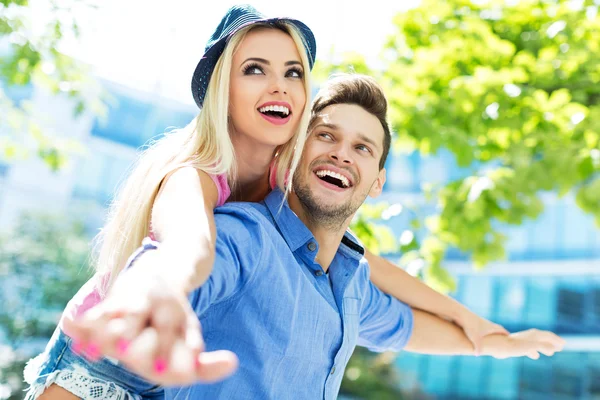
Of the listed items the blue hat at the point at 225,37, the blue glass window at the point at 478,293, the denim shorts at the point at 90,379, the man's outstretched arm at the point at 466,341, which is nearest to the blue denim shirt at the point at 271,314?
the denim shorts at the point at 90,379

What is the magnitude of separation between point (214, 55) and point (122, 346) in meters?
1.32

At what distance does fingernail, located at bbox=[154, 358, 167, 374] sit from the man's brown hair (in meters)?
1.47

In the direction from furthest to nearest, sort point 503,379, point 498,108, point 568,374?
point 503,379, point 568,374, point 498,108

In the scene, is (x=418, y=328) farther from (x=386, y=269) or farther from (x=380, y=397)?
(x=380, y=397)

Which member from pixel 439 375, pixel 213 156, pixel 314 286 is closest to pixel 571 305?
pixel 439 375

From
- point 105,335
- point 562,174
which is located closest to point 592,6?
point 562,174

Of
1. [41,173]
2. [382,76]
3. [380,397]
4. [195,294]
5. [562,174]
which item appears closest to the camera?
[195,294]

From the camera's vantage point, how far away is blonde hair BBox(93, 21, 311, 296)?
1.83 metres

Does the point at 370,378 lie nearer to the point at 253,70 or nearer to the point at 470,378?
the point at 470,378

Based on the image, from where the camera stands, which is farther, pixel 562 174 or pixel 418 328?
pixel 562 174

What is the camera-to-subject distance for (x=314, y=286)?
196cm

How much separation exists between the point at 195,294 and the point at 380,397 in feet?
64.4

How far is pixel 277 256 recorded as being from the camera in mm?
1793

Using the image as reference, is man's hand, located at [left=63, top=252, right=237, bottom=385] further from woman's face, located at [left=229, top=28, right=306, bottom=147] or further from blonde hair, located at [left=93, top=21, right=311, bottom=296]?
woman's face, located at [left=229, top=28, right=306, bottom=147]
